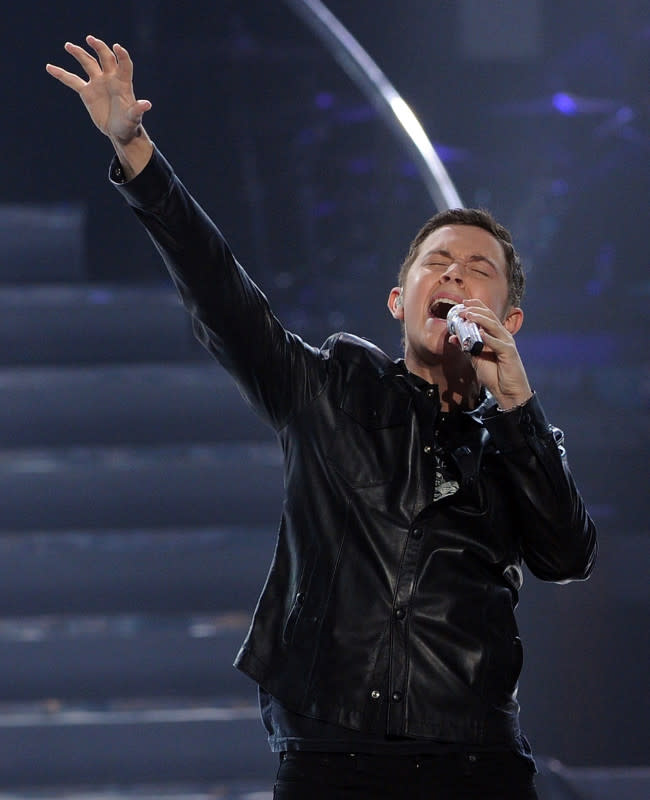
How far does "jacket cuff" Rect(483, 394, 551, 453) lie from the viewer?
5.05 ft

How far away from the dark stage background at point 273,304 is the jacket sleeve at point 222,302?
1.28 meters

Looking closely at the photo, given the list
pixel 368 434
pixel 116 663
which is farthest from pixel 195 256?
pixel 116 663

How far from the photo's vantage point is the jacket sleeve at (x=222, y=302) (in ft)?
4.83

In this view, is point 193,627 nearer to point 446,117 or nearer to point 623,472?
point 623,472

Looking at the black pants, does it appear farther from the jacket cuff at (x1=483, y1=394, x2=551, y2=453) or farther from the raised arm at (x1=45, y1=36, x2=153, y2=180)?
the raised arm at (x1=45, y1=36, x2=153, y2=180)

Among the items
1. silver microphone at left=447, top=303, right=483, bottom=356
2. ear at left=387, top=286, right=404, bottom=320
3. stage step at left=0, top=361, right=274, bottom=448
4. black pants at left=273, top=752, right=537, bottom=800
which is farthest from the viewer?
stage step at left=0, top=361, right=274, bottom=448

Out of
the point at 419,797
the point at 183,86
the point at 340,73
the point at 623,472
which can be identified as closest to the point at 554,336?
the point at 623,472

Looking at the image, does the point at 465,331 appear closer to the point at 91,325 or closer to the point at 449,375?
the point at 449,375

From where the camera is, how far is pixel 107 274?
4.66 meters

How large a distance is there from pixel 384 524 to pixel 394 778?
282 mm

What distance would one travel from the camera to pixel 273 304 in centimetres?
431

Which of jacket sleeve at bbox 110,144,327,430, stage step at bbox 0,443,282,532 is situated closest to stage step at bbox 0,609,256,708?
stage step at bbox 0,443,282,532

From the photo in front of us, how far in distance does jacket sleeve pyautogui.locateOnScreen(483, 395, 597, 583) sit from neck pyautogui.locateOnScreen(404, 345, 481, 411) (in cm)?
13

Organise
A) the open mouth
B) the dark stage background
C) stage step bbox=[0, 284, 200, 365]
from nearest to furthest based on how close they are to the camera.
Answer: the open mouth < the dark stage background < stage step bbox=[0, 284, 200, 365]
